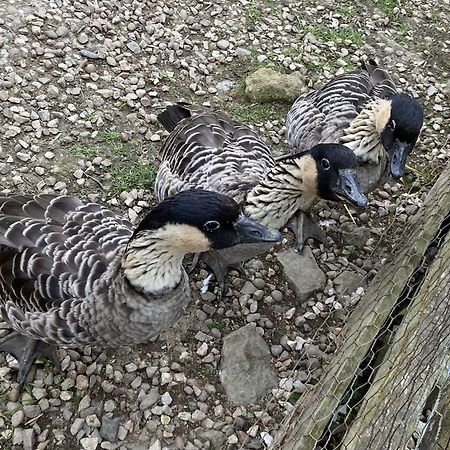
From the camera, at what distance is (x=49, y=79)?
5.16 meters

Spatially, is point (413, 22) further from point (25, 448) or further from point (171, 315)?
point (25, 448)

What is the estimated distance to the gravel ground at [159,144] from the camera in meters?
3.68

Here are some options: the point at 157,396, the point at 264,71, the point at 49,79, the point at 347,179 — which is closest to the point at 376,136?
the point at 347,179

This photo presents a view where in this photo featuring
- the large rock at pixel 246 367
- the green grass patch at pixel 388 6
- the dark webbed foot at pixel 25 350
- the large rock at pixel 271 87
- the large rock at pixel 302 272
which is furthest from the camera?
the green grass patch at pixel 388 6

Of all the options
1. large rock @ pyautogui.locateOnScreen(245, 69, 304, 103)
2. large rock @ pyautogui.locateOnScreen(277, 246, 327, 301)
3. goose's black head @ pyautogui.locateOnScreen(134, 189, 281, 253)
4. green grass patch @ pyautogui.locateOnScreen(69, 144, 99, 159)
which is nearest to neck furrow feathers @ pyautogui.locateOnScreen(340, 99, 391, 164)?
large rock @ pyautogui.locateOnScreen(277, 246, 327, 301)

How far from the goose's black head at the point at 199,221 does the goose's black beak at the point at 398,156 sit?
1.52 m

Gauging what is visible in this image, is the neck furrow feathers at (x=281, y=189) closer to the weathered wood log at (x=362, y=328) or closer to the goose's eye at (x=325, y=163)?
the goose's eye at (x=325, y=163)

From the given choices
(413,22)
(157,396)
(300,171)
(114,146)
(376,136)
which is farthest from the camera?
(413,22)

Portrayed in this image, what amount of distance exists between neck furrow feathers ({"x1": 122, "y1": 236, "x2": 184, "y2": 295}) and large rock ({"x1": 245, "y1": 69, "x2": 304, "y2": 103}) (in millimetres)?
2697

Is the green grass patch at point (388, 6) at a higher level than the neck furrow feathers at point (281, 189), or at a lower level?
higher

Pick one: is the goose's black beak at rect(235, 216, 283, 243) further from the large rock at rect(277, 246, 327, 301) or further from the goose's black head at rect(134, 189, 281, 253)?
the large rock at rect(277, 246, 327, 301)

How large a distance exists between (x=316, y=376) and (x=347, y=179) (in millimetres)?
1275

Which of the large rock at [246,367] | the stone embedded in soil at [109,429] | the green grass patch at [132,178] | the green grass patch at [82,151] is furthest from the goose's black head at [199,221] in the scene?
the green grass patch at [82,151]

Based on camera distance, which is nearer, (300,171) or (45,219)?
(45,219)
